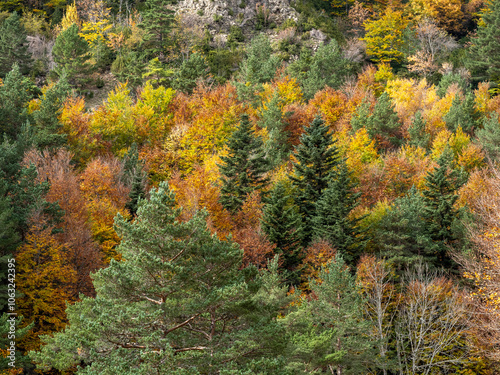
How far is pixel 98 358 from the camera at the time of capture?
1366 cm

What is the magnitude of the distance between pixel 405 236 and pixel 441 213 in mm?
5059

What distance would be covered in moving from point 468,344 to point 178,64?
46.4 metres

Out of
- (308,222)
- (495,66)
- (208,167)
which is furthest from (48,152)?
(495,66)

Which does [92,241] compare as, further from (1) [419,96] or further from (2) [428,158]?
(1) [419,96]

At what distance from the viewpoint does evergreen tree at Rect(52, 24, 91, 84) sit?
52.6 m

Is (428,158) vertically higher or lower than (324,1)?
lower

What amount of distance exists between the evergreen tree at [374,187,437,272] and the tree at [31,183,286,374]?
18.3 meters

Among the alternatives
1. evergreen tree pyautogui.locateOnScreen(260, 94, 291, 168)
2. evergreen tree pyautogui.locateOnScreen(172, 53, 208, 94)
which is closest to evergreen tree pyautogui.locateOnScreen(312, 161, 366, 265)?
evergreen tree pyautogui.locateOnScreen(260, 94, 291, 168)

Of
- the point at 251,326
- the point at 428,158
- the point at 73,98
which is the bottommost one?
the point at 428,158

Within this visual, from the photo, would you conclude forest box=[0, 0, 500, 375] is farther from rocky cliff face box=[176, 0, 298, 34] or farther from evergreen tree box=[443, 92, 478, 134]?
rocky cliff face box=[176, 0, 298, 34]

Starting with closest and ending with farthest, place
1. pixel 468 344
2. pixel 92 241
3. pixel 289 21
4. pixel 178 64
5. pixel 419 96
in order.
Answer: pixel 468 344, pixel 92 241, pixel 419 96, pixel 178 64, pixel 289 21

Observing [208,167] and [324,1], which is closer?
[208,167]

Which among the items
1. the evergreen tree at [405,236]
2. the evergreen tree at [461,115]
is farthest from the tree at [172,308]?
the evergreen tree at [461,115]

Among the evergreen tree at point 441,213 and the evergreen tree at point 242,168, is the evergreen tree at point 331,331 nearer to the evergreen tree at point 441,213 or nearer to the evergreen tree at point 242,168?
the evergreen tree at point 242,168
